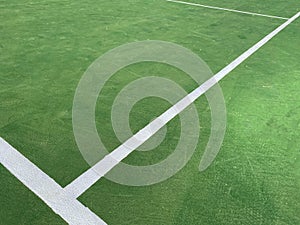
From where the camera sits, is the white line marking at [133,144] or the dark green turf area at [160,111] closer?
the dark green turf area at [160,111]

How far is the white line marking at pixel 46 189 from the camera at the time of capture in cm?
233

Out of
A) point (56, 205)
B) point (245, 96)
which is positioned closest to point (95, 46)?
point (245, 96)

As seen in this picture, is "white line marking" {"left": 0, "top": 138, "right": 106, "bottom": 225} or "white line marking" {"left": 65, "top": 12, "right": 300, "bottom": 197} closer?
"white line marking" {"left": 0, "top": 138, "right": 106, "bottom": 225}

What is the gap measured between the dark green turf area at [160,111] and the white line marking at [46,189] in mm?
49

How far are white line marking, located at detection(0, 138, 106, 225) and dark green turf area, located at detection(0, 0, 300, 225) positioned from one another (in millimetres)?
49

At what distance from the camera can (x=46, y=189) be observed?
2.54m

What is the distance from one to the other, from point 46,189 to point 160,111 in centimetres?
138

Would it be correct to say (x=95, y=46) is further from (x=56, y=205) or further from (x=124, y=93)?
(x=56, y=205)

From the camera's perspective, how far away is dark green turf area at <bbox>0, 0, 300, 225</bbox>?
2.42 metres

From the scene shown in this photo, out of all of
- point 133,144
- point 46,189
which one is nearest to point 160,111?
point 133,144

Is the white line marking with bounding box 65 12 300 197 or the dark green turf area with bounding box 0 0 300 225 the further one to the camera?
the white line marking with bounding box 65 12 300 197

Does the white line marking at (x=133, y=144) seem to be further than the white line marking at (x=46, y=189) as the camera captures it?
Yes

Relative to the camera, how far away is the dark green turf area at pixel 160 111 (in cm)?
242

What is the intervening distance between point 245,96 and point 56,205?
90.3 inches
